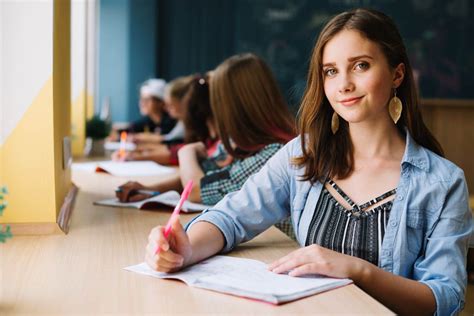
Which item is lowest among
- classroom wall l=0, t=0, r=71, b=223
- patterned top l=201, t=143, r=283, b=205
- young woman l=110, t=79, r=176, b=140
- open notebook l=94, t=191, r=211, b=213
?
young woman l=110, t=79, r=176, b=140

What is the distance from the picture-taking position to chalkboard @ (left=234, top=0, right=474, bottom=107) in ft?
22.1

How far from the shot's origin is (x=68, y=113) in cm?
218

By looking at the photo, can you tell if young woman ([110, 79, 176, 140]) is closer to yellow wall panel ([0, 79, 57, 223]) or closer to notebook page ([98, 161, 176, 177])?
notebook page ([98, 161, 176, 177])

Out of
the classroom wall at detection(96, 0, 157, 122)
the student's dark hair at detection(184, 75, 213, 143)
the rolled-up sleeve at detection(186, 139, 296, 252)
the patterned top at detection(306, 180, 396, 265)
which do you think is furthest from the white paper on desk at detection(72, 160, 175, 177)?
the classroom wall at detection(96, 0, 157, 122)

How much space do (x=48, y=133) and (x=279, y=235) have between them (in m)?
0.58

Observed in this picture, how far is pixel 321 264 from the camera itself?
1.24 meters

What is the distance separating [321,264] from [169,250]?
27cm

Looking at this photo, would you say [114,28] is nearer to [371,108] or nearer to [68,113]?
[68,113]

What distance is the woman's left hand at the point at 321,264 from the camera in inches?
48.7

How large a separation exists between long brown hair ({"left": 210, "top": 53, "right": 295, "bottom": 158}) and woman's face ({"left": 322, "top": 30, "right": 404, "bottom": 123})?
0.87 m

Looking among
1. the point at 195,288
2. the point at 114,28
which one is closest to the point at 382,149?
the point at 195,288

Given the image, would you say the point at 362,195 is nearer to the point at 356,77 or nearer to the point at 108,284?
the point at 356,77

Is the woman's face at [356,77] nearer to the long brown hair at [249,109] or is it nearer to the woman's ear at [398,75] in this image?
the woman's ear at [398,75]

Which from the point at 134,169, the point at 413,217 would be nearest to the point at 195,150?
the point at 134,169
